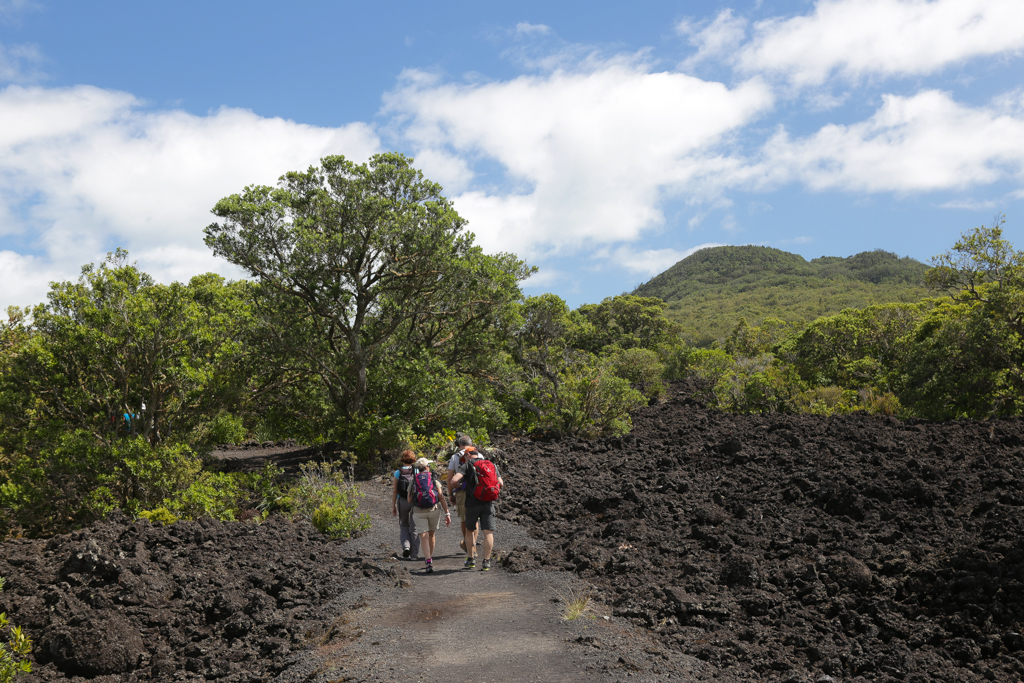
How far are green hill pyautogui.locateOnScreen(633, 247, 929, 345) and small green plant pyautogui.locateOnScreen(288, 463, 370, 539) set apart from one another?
5802 cm

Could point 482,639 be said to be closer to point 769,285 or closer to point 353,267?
point 353,267

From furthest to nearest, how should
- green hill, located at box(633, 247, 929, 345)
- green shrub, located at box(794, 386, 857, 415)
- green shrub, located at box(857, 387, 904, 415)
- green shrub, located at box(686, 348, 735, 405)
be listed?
green hill, located at box(633, 247, 929, 345), green shrub, located at box(686, 348, 735, 405), green shrub, located at box(794, 386, 857, 415), green shrub, located at box(857, 387, 904, 415)

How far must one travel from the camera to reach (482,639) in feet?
19.9

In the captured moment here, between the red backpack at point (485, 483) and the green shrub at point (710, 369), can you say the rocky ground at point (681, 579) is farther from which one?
the green shrub at point (710, 369)

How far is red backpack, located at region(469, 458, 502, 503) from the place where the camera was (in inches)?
326

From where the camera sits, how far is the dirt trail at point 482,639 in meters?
5.32

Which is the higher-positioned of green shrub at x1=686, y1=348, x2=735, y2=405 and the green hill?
the green hill

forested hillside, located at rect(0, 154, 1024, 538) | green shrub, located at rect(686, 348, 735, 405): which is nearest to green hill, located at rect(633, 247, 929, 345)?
green shrub, located at rect(686, 348, 735, 405)

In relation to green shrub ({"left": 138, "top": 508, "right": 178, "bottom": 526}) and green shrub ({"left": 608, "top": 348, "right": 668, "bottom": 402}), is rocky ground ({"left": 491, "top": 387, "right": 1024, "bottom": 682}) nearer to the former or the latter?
green shrub ({"left": 138, "top": 508, "right": 178, "bottom": 526})

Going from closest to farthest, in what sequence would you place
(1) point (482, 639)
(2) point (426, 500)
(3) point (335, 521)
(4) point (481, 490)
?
(1) point (482, 639)
(4) point (481, 490)
(2) point (426, 500)
(3) point (335, 521)

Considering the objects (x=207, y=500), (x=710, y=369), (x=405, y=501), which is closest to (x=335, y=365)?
(x=207, y=500)

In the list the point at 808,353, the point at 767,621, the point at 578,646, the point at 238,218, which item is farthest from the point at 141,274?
the point at 808,353

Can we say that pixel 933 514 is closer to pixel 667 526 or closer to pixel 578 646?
pixel 667 526

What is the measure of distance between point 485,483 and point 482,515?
1.59ft
